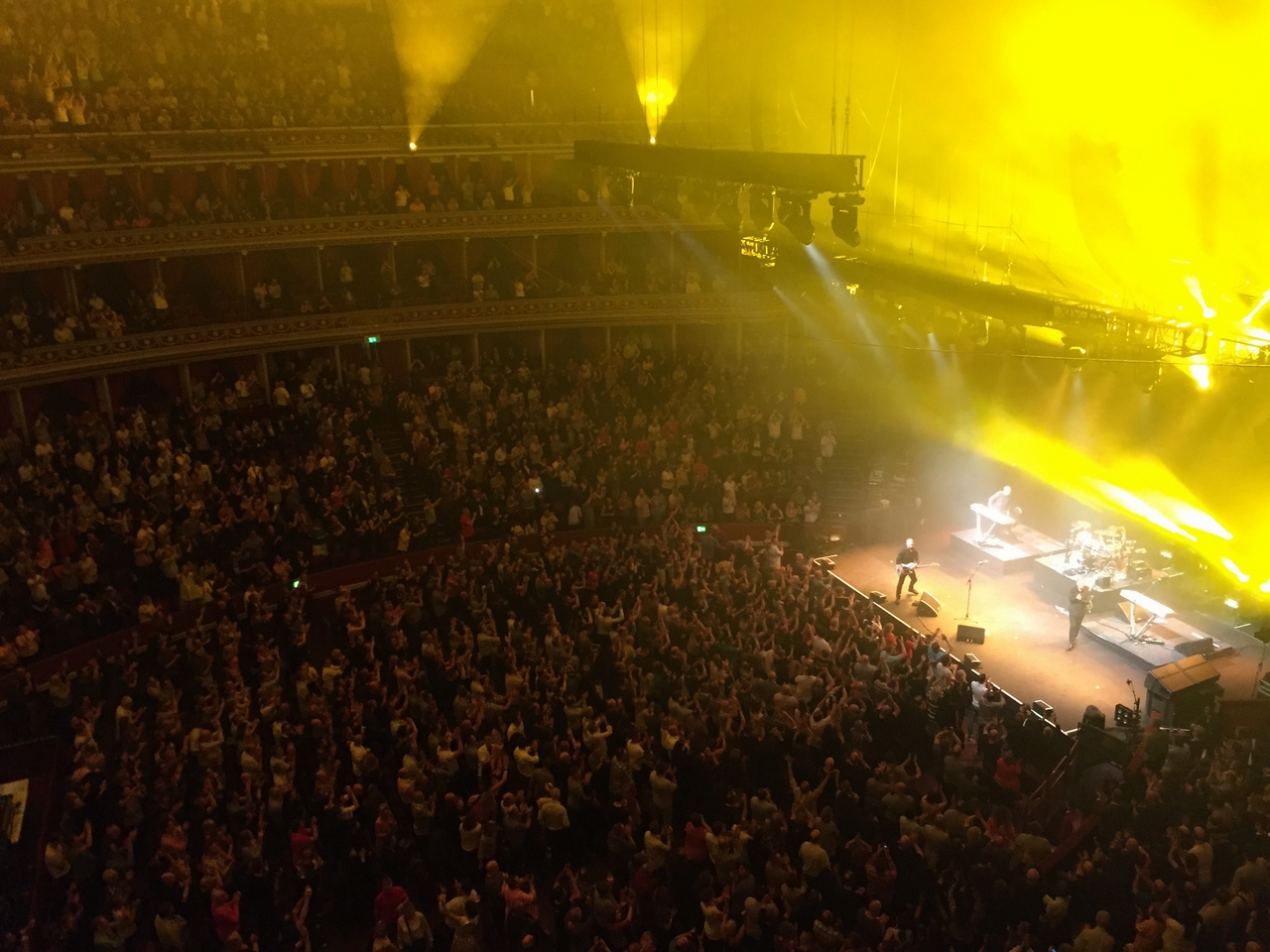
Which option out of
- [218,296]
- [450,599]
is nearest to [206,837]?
[450,599]

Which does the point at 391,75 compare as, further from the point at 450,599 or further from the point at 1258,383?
the point at 1258,383

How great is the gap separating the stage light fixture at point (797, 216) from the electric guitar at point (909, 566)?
8.92 metres

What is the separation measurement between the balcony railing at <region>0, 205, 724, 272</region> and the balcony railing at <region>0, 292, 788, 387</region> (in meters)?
1.73

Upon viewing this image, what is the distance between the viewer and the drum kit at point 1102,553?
1959cm

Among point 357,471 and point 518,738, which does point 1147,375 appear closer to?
point 518,738

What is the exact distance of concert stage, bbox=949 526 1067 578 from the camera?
69.7ft

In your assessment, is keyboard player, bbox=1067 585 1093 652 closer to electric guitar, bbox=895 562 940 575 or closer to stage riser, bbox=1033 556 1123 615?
stage riser, bbox=1033 556 1123 615

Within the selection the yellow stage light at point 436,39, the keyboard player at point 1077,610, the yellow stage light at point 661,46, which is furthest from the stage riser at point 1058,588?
the yellow stage light at point 436,39

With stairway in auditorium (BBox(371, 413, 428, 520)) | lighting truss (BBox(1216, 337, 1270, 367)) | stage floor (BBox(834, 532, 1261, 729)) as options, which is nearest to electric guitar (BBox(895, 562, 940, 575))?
stage floor (BBox(834, 532, 1261, 729))

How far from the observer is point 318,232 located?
2431cm

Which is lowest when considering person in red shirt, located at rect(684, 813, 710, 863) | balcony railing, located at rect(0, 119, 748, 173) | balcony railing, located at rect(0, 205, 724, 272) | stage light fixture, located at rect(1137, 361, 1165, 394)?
person in red shirt, located at rect(684, 813, 710, 863)

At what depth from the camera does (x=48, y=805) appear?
43.7 ft

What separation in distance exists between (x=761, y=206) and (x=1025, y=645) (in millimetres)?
9533

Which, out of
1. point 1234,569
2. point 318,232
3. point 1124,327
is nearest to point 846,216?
point 1124,327
